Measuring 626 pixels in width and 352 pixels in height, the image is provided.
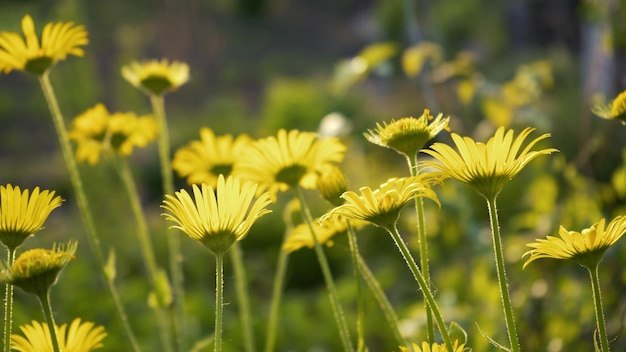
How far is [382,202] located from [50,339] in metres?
0.32

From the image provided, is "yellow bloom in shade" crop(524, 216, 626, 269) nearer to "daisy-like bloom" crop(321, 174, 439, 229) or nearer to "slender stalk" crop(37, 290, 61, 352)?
"daisy-like bloom" crop(321, 174, 439, 229)

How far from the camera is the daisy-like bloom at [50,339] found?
658mm

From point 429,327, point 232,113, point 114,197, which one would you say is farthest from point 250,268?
point 232,113

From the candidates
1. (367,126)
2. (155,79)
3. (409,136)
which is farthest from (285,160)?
(367,126)

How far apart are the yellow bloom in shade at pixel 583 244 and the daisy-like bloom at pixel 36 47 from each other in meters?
0.58

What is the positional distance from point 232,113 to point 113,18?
487 centimetres

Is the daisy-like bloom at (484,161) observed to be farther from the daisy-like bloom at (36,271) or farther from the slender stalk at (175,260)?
the slender stalk at (175,260)

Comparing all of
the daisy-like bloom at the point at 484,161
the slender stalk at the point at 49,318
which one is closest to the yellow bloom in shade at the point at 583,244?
the daisy-like bloom at the point at 484,161

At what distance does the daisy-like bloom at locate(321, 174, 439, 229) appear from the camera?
0.58 meters

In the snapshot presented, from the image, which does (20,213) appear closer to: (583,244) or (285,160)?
(285,160)

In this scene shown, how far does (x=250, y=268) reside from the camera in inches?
134

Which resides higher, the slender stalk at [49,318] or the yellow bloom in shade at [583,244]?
the slender stalk at [49,318]

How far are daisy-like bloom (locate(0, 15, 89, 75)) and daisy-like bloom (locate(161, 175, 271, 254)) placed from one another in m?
0.39

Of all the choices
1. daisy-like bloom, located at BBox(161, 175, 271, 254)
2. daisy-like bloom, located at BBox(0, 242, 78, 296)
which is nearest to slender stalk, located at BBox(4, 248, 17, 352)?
daisy-like bloom, located at BBox(0, 242, 78, 296)
